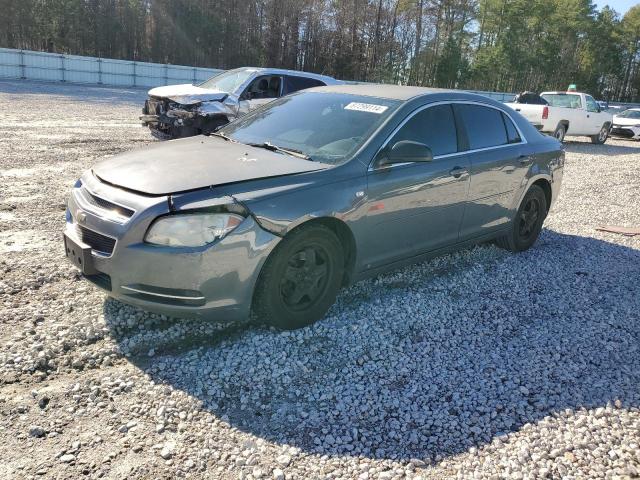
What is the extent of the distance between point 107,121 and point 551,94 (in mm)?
14186

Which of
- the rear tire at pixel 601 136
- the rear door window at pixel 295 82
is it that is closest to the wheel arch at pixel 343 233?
the rear door window at pixel 295 82

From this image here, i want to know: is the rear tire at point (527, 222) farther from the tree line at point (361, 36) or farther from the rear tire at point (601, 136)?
the tree line at point (361, 36)

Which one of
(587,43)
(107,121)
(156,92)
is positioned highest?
(587,43)

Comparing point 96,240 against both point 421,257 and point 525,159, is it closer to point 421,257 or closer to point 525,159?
point 421,257

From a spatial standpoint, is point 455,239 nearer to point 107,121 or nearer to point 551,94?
point 107,121

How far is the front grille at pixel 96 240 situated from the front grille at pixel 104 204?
0.17m

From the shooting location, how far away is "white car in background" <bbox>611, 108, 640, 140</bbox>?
2127cm

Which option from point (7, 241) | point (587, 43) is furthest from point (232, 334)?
point (587, 43)

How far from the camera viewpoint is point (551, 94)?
707 inches

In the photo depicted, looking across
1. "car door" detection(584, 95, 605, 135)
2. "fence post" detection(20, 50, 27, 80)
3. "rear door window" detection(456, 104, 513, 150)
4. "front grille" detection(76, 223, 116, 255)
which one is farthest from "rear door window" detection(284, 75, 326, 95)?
"fence post" detection(20, 50, 27, 80)

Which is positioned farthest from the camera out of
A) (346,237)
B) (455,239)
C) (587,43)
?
(587,43)

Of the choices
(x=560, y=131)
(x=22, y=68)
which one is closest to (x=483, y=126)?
(x=560, y=131)

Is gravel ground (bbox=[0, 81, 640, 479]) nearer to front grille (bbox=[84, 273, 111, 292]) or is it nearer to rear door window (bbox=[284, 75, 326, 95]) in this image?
front grille (bbox=[84, 273, 111, 292])

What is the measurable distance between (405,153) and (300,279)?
49.2 inches
